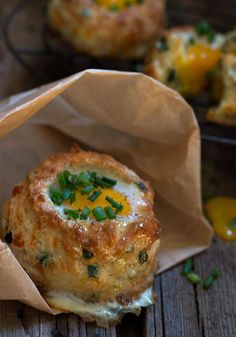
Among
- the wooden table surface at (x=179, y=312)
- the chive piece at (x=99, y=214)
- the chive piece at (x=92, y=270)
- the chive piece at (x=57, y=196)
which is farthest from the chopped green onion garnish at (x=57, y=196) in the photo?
the wooden table surface at (x=179, y=312)

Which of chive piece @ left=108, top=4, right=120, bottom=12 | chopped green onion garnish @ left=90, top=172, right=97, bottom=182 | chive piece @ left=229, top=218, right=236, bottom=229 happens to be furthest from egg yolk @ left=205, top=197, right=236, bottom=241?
chive piece @ left=108, top=4, right=120, bottom=12

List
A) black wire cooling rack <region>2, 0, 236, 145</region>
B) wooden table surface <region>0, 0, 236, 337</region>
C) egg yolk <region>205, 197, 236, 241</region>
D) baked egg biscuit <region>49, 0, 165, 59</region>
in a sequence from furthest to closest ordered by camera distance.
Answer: black wire cooling rack <region>2, 0, 236, 145</region> → baked egg biscuit <region>49, 0, 165, 59</region> → egg yolk <region>205, 197, 236, 241</region> → wooden table surface <region>0, 0, 236, 337</region>

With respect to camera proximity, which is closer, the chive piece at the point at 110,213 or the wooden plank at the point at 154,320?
the chive piece at the point at 110,213

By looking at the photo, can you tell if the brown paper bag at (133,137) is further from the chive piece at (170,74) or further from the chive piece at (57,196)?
the chive piece at (170,74)

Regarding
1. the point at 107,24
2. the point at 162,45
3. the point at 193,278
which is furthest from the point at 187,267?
the point at 107,24

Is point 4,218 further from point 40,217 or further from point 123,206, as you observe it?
point 123,206

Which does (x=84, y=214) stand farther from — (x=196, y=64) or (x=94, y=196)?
(x=196, y=64)

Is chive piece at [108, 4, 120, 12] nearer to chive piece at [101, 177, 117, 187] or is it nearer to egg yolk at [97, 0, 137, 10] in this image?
egg yolk at [97, 0, 137, 10]

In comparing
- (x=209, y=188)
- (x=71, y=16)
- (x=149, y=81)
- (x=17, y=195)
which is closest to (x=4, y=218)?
(x=17, y=195)
